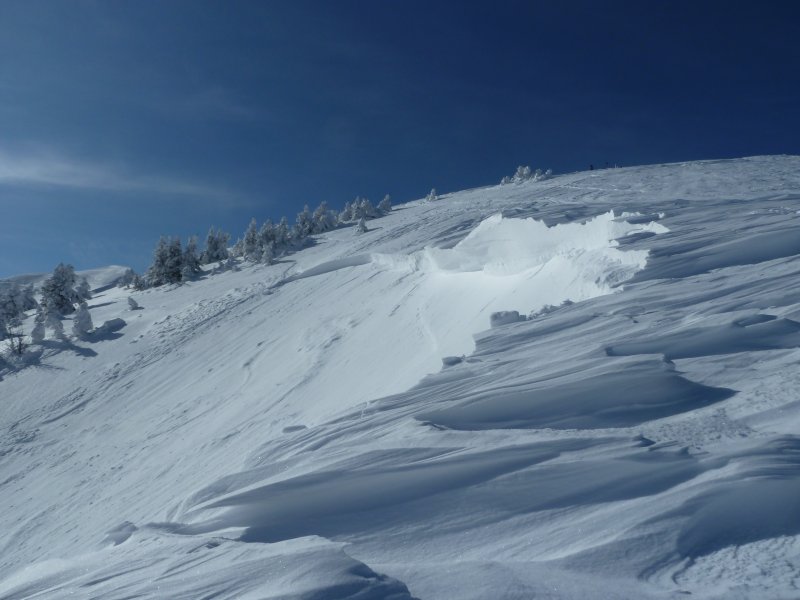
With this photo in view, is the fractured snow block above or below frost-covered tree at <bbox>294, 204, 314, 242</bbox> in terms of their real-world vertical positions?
below

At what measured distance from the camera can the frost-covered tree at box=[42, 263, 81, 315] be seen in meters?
29.8

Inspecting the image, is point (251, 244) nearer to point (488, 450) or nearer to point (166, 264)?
point (166, 264)

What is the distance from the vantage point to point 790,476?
3.51m

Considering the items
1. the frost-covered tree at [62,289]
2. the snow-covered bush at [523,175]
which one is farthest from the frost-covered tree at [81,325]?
the snow-covered bush at [523,175]

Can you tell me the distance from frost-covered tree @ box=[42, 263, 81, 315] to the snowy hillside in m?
15.9

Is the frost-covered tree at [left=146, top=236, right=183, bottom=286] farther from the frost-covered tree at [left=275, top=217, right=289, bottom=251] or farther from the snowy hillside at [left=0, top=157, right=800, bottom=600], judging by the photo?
the snowy hillside at [left=0, top=157, right=800, bottom=600]

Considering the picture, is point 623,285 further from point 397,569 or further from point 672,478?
point 397,569

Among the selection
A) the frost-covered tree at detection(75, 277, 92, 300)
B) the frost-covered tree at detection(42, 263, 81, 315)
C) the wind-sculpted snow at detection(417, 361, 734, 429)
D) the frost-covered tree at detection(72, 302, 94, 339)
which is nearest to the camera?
the wind-sculpted snow at detection(417, 361, 734, 429)

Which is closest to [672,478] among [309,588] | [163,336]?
[309,588]

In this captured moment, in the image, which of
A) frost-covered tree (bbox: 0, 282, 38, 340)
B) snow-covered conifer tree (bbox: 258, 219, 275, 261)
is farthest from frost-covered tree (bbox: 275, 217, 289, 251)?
frost-covered tree (bbox: 0, 282, 38, 340)

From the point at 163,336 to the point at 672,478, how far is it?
20.0m

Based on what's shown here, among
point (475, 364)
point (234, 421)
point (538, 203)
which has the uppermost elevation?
point (538, 203)

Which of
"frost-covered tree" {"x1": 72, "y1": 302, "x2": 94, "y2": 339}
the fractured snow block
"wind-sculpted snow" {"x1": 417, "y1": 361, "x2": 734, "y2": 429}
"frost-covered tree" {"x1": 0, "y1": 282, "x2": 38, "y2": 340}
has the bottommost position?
"wind-sculpted snow" {"x1": 417, "y1": 361, "x2": 734, "y2": 429}

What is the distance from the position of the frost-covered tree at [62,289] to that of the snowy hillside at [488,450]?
52.2ft
